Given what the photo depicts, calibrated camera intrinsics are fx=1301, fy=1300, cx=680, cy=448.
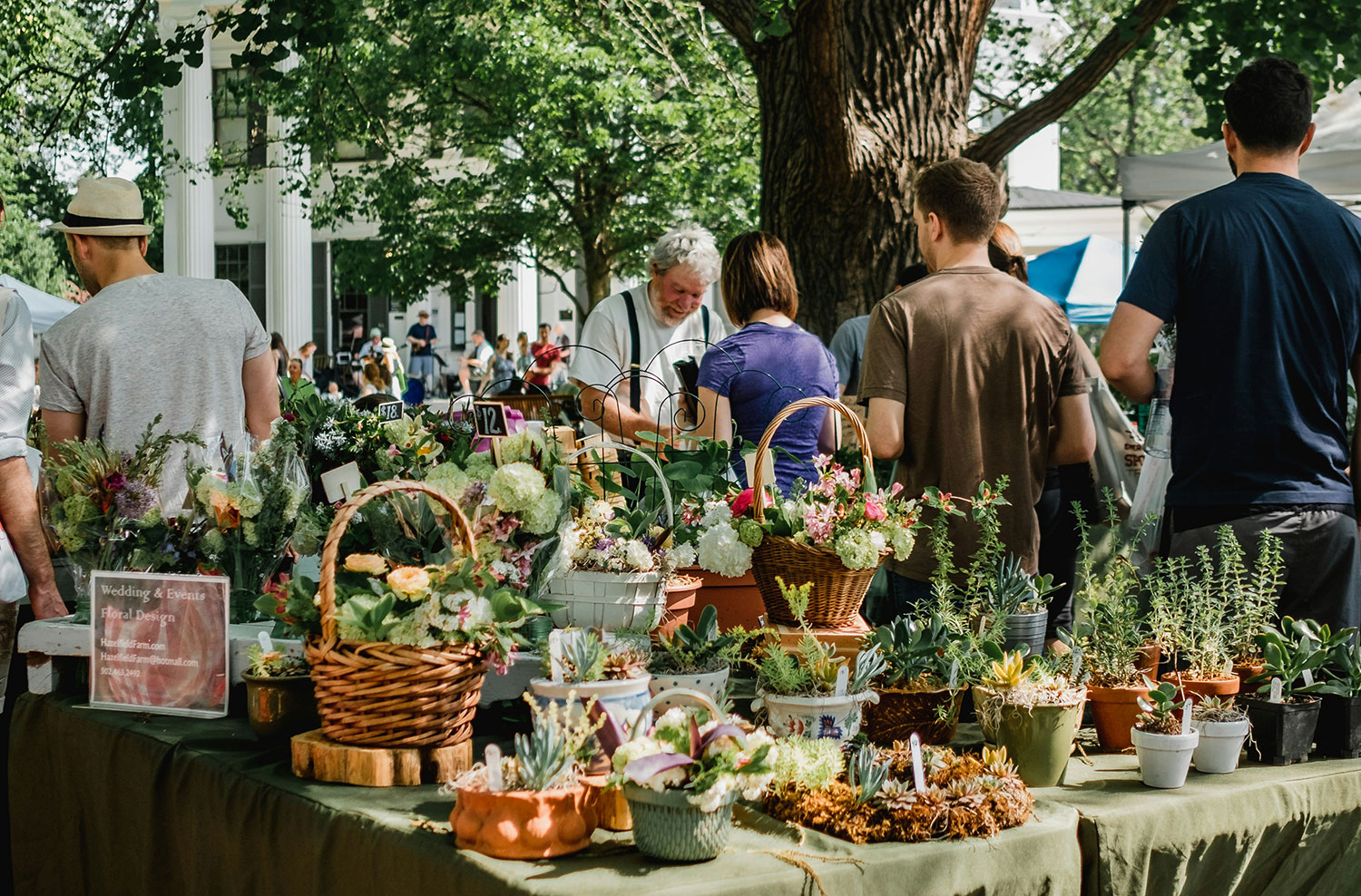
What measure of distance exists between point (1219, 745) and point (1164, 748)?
157mm

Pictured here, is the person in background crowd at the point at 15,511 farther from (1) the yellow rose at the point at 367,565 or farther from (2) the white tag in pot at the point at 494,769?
(2) the white tag in pot at the point at 494,769

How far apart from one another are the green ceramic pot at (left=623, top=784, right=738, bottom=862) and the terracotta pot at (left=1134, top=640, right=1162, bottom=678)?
97cm

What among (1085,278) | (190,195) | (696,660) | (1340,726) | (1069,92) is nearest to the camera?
(696,660)

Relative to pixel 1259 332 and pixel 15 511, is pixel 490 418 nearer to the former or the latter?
pixel 15 511

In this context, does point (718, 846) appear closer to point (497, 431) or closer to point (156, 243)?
point (497, 431)

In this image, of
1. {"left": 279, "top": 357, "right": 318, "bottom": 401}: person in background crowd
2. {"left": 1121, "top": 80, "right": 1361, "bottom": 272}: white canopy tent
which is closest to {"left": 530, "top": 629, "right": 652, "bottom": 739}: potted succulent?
{"left": 279, "top": 357, "right": 318, "bottom": 401}: person in background crowd

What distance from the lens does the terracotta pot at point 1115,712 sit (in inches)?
82.6

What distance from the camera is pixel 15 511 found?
9.04ft

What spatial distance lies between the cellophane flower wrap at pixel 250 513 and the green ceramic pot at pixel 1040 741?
4.50ft

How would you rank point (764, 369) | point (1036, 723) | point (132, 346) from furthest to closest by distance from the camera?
point (764, 369)
point (132, 346)
point (1036, 723)

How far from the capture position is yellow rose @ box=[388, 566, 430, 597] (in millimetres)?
1811

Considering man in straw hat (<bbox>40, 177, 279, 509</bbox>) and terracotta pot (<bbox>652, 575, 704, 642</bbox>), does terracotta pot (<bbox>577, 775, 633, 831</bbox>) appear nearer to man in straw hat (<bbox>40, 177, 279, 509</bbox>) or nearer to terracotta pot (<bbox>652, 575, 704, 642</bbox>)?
terracotta pot (<bbox>652, 575, 704, 642</bbox>)

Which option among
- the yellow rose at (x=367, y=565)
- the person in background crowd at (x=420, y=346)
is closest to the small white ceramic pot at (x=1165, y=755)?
the yellow rose at (x=367, y=565)

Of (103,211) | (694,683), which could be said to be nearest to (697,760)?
(694,683)
